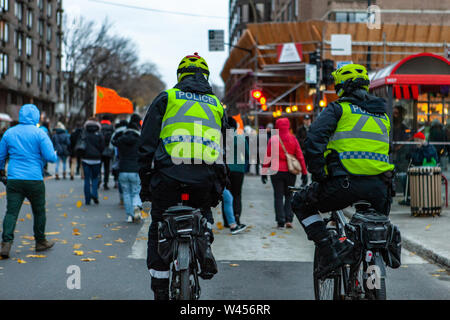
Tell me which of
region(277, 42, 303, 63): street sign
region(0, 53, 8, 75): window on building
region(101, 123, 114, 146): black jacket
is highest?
region(0, 53, 8, 75): window on building

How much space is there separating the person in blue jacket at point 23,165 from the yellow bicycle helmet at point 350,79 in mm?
4226

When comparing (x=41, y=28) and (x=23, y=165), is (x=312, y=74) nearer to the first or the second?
(x=23, y=165)

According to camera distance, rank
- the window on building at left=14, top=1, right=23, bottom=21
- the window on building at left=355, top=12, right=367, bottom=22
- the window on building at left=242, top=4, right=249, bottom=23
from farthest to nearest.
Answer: the window on building at left=242, top=4, right=249, bottom=23, the window on building at left=14, top=1, right=23, bottom=21, the window on building at left=355, top=12, right=367, bottom=22

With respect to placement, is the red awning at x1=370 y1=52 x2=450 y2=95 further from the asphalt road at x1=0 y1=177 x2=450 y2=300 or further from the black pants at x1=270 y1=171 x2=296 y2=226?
the asphalt road at x1=0 y1=177 x2=450 y2=300

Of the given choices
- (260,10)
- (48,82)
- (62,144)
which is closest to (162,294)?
(62,144)

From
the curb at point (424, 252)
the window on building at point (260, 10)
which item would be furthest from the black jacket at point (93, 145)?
the window on building at point (260, 10)

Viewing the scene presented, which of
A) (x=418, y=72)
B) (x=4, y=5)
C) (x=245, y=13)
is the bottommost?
(x=418, y=72)

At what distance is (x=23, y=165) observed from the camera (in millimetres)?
7484

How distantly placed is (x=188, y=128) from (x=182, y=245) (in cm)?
84

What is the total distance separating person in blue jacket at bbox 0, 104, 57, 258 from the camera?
294 inches

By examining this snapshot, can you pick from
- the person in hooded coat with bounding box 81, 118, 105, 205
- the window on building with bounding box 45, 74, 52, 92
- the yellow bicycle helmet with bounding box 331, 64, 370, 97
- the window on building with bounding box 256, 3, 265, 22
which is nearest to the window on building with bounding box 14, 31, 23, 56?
the window on building with bounding box 45, 74, 52, 92

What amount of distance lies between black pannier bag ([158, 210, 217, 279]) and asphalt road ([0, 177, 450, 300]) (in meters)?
1.42

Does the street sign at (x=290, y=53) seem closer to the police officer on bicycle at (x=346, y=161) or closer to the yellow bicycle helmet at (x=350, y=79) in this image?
the yellow bicycle helmet at (x=350, y=79)
